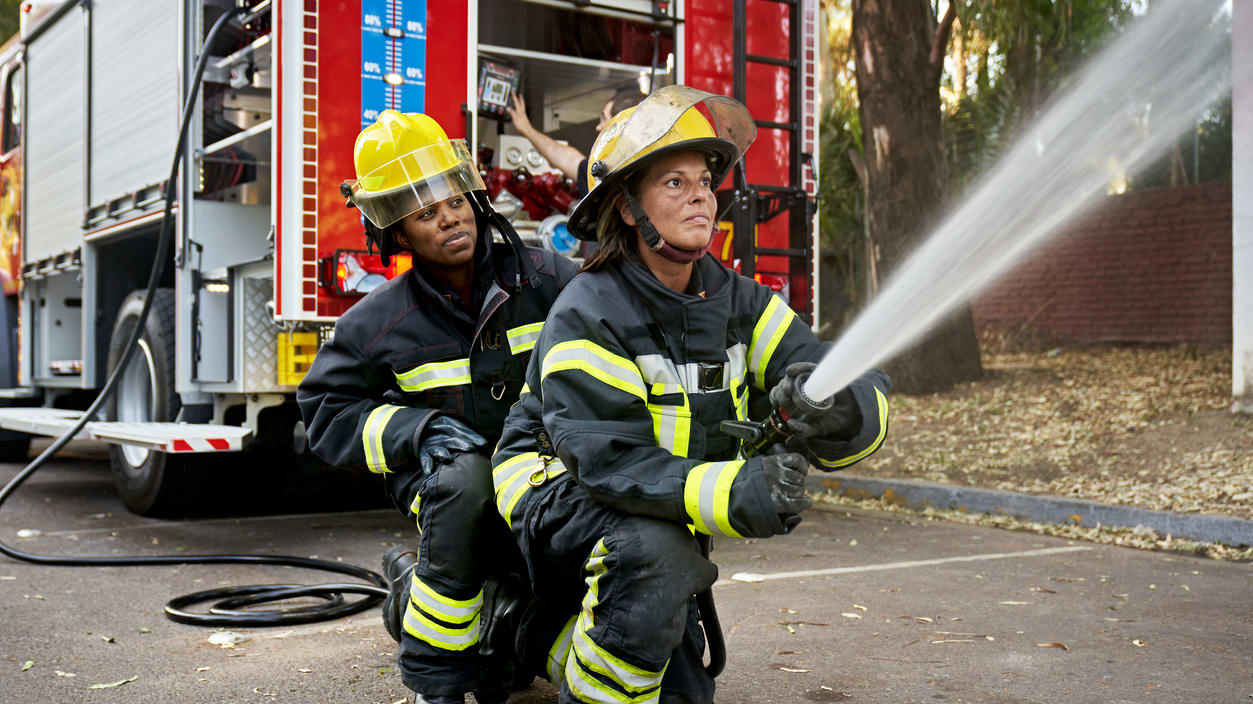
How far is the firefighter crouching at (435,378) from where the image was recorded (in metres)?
2.90

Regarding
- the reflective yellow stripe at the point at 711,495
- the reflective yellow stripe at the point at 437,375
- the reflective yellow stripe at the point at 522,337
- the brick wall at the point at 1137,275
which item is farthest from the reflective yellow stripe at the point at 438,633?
the brick wall at the point at 1137,275

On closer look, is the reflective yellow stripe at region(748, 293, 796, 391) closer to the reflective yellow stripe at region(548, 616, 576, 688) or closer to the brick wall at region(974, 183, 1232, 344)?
the reflective yellow stripe at region(548, 616, 576, 688)

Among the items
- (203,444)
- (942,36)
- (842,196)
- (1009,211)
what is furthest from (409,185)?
(842,196)

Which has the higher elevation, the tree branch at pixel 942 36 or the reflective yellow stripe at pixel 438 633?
the tree branch at pixel 942 36

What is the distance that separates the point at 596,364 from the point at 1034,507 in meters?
4.76

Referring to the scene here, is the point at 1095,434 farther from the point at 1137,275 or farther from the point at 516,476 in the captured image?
the point at 516,476

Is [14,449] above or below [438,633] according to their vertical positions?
below

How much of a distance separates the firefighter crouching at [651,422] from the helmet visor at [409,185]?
59 centimetres

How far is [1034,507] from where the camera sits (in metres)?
6.54

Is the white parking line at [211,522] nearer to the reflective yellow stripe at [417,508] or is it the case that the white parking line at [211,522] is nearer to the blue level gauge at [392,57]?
the blue level gauge at [392,57]

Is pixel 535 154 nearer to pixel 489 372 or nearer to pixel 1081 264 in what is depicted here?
pixel 489 372

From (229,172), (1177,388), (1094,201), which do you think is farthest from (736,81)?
(1094,201)

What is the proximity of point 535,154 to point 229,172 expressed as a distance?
1.70 meters

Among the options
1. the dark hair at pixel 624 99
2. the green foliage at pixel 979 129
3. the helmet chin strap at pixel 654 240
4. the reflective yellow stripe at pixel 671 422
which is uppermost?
the green foliage at pixel 979 129
